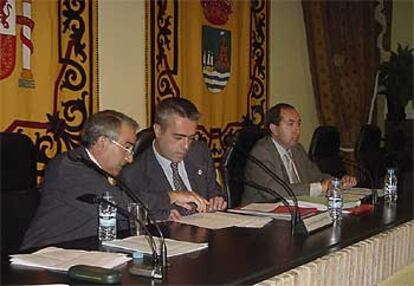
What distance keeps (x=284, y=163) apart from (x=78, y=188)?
63.5 inches

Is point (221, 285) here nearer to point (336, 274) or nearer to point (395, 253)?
point (336, 274)

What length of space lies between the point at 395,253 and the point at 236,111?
212 cm

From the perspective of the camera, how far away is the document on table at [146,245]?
187 centimetres

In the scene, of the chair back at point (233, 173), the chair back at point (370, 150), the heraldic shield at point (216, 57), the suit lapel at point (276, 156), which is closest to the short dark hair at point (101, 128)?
the chair back at point (233, 173)

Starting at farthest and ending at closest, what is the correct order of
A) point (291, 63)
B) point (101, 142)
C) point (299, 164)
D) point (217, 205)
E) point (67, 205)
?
point (291, 63)
point (299, 164)
point (217, 205)
point (101, 142)
point (67, 205)

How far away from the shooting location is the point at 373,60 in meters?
6.16

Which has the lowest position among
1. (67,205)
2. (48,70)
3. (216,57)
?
(67,205)

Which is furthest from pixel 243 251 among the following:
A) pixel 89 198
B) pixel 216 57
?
pixel 216 57

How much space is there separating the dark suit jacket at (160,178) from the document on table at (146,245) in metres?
0.41

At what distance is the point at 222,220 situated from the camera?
8.02 feet

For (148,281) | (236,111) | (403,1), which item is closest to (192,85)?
(236,111)

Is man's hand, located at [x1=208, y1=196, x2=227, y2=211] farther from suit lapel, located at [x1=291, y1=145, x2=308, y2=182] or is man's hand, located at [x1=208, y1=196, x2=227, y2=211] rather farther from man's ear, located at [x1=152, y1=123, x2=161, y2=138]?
suit lapel, located at [x1=291, y1=145, x2=308, y2=182]

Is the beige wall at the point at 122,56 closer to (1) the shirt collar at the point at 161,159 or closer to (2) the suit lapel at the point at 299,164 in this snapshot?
(1) the shirt collar at the point at 161,159

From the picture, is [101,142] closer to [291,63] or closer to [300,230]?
[300,230]
